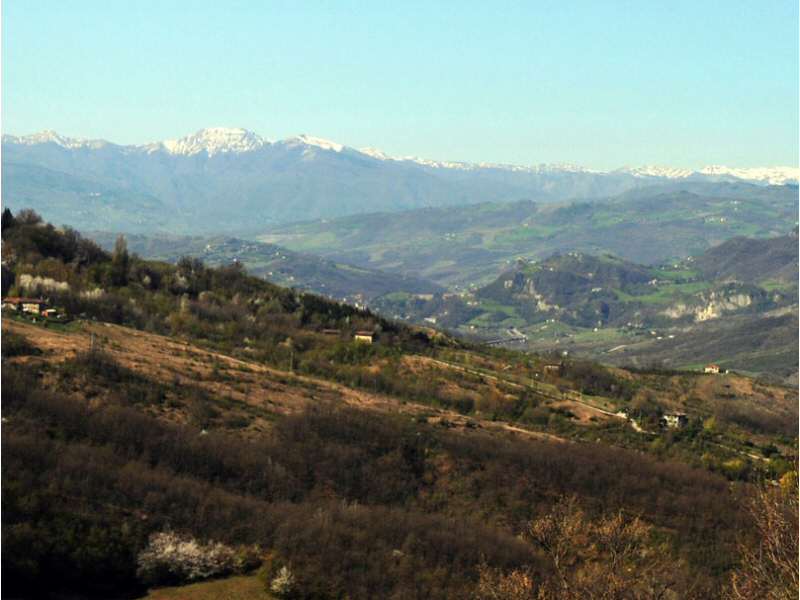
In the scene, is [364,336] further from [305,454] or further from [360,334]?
[305,454]

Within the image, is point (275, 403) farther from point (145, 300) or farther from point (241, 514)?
point (145, 300)

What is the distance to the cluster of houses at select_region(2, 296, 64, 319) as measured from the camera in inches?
2569

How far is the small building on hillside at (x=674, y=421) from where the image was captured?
245ft

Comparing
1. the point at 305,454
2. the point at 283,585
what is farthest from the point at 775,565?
the point at 305,454

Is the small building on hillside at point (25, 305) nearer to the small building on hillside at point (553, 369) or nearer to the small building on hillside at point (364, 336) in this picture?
the small building on hillside at point (364, 336)

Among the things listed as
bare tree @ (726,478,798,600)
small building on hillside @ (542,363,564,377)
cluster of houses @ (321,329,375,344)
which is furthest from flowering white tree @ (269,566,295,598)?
small building on hillside @ (542,363,564,377)

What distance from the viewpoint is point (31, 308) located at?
217ft

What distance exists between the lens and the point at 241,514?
3281 cm

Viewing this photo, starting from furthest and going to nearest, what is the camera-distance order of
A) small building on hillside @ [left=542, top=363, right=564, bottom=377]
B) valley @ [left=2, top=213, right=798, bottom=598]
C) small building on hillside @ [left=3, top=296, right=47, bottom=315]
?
small building on hillside @ [left=542, top=363, right=564, bottom=377]
small building on hillside @ [left=3, top=296, right=47, bottom=315]
valley @ [left=2, top=213, right=798, bottom=598]

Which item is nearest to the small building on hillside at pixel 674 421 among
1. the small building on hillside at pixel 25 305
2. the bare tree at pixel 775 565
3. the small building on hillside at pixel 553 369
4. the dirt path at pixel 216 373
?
the dirt path at pixel 216 373

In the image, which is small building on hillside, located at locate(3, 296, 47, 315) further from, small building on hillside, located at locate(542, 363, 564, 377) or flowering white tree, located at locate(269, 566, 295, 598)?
small building on hillside, located at locate(542, 363, 564, 377)

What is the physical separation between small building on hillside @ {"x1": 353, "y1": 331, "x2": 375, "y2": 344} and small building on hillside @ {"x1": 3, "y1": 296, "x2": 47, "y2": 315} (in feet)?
98.2

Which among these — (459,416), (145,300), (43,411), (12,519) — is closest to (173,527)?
(12,519)

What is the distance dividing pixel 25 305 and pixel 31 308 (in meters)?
0.47
